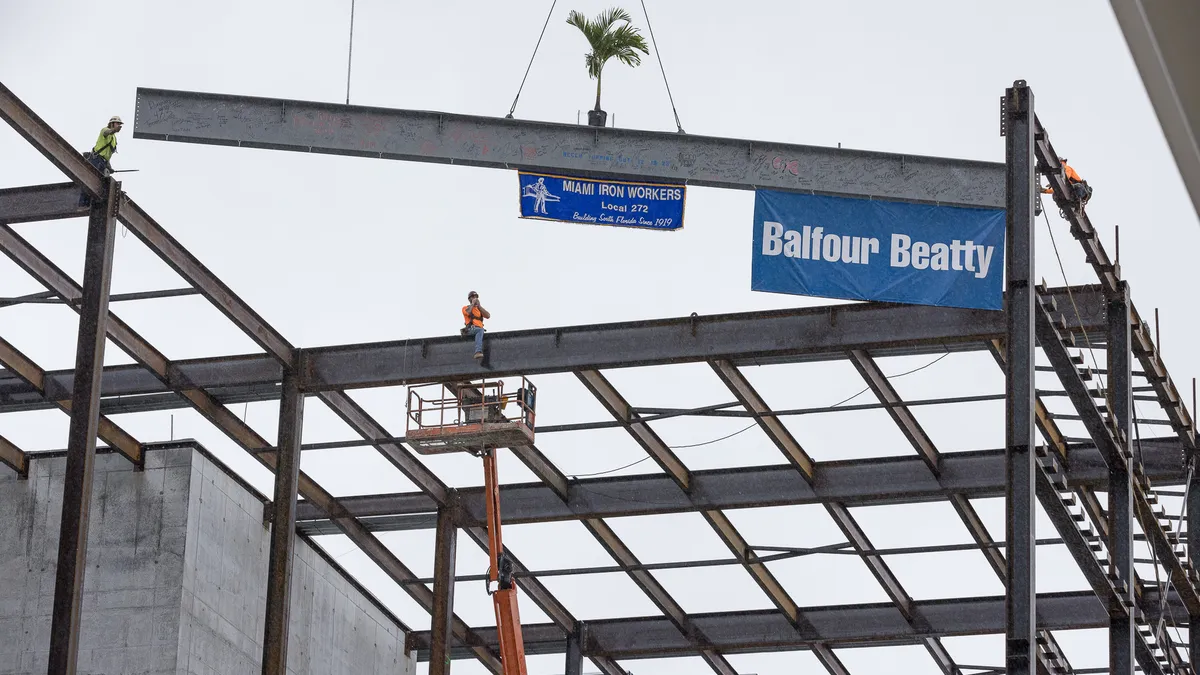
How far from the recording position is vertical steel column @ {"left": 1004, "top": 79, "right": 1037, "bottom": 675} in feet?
61.9

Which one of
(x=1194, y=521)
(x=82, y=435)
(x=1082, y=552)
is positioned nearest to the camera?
(x=1082, y=552)

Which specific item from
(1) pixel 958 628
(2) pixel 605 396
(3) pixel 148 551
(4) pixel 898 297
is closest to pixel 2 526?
(3) pixel 148 551

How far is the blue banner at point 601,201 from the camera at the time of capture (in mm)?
24266

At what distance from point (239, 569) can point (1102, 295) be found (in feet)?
55.2

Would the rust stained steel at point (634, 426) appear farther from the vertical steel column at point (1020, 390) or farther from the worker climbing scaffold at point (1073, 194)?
the vertical steel column at point (1020, 390)

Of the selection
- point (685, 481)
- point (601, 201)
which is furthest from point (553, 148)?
point (685, 481)

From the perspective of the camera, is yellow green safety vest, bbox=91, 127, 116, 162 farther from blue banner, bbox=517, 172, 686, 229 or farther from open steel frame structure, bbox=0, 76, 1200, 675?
blue banner, bbox=517, 172, 686, 229

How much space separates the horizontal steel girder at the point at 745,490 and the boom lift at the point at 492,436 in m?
4.37

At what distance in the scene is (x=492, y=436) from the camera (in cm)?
2677

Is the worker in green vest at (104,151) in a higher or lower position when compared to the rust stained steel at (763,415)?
higher

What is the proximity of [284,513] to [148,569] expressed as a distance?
2.68 meters

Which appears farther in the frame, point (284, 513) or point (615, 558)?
point (615, 558)

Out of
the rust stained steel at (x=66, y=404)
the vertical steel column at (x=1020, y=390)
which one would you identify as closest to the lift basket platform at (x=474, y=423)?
the rust stained steel at (x=66, y=404)

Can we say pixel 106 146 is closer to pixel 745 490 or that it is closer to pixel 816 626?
pixel 745 490
